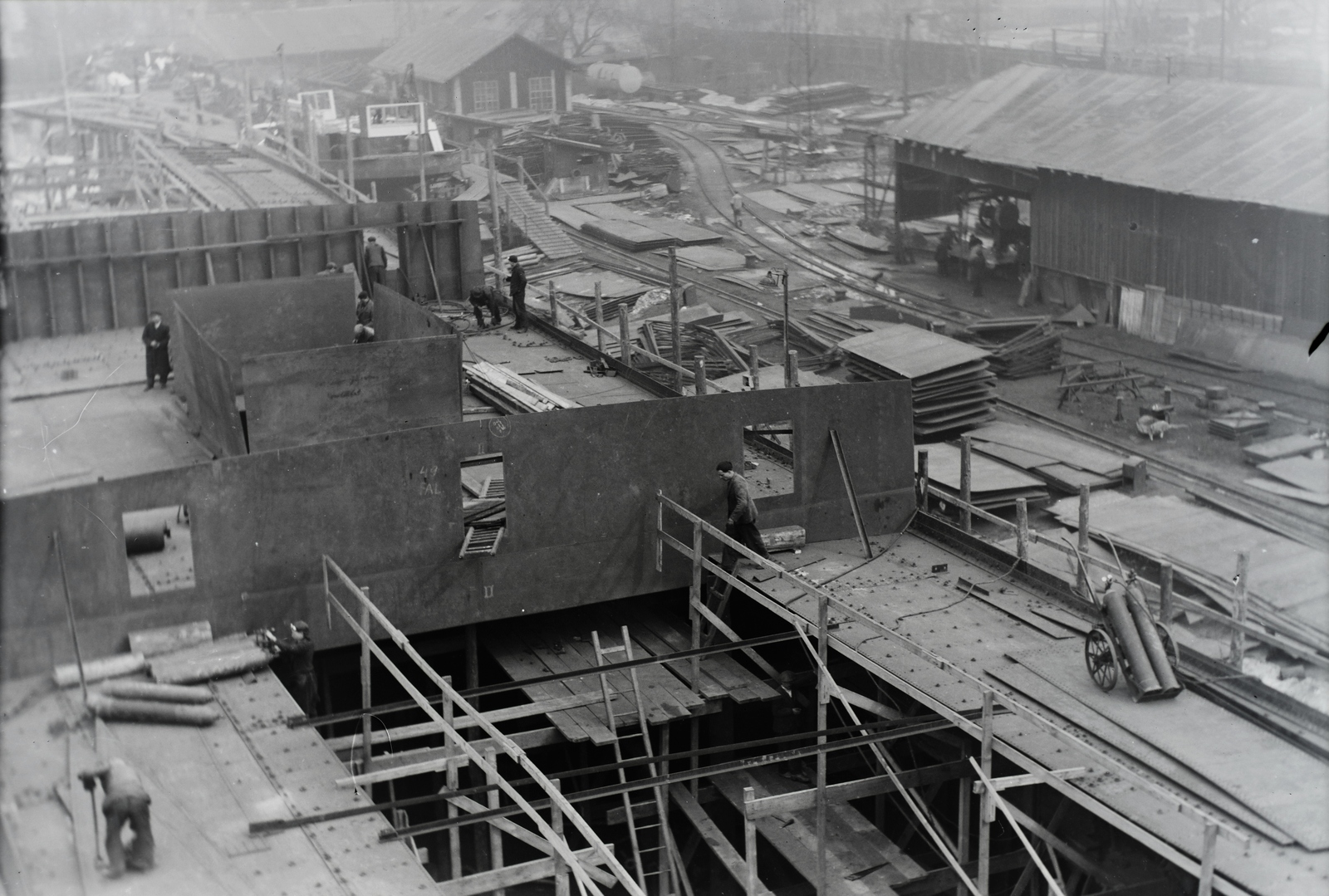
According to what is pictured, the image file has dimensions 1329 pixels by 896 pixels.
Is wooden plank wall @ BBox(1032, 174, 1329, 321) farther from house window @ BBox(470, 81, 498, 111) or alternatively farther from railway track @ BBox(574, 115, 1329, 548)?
house window @ BBox(470, 81, 498, 111)

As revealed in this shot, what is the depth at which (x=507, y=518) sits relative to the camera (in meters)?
16.2

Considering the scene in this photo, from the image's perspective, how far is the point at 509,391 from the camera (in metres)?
22.8

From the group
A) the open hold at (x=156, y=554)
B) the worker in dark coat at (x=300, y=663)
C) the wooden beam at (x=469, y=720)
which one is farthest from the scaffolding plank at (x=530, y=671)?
the open hold at (x=156, y=554)

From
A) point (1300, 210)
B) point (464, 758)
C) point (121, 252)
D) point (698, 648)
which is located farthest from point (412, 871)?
point (1300, 210)

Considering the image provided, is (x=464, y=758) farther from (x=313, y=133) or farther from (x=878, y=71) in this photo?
(x=878, y=71)

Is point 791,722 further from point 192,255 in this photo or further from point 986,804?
point 192,255

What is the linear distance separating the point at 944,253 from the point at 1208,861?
33.2m

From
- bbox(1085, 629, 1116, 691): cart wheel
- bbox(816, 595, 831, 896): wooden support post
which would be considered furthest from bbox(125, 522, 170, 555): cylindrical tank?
bbox(1085, 629, 1116, 691): cart wheel

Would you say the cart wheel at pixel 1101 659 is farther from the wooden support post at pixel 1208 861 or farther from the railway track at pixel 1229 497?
the railway track at pixel 1229 497

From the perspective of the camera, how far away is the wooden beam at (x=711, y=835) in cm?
1488

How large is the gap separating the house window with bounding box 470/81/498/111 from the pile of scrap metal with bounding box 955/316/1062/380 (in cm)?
3521

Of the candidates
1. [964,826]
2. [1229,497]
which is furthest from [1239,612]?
[1229,497]

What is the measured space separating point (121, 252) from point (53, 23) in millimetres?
40060

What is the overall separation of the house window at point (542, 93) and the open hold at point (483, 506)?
4646 centimetres
